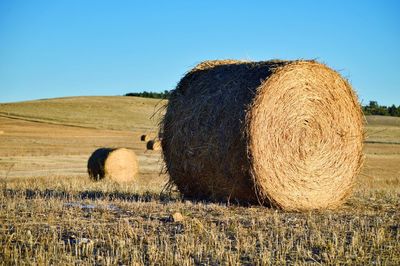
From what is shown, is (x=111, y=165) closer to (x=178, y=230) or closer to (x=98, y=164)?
(x=98, y=164)

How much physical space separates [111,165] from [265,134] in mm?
8585

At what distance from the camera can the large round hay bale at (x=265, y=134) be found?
8883 millimetres

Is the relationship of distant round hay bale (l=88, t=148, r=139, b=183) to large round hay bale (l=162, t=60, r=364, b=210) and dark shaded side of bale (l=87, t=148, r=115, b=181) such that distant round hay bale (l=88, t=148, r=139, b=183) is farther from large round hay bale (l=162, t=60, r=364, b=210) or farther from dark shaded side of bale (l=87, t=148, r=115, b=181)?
large round hay bale (l=162, t=60, r=364, b=210)

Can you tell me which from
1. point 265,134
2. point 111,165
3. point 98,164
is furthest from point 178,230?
point 98,164

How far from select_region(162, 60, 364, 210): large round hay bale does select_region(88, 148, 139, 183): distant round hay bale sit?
6687mm

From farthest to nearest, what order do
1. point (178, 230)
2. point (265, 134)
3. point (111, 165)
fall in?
1. point (111, 165)
2. point (265, 134)
3. point (178, 230)

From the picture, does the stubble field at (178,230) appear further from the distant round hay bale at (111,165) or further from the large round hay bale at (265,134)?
the distant round hay bale at (111,165)

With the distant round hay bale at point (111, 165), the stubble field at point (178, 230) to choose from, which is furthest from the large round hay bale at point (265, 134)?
the distant round hay bale at point (111, 165)

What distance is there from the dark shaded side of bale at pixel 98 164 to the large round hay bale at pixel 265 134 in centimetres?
675

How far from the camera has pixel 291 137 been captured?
9375 mm

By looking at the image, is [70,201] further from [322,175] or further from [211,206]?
[322,175]

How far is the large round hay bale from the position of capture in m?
8.88

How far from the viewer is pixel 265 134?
8984mm

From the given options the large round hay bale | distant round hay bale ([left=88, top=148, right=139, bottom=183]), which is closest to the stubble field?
the large round hay bale
